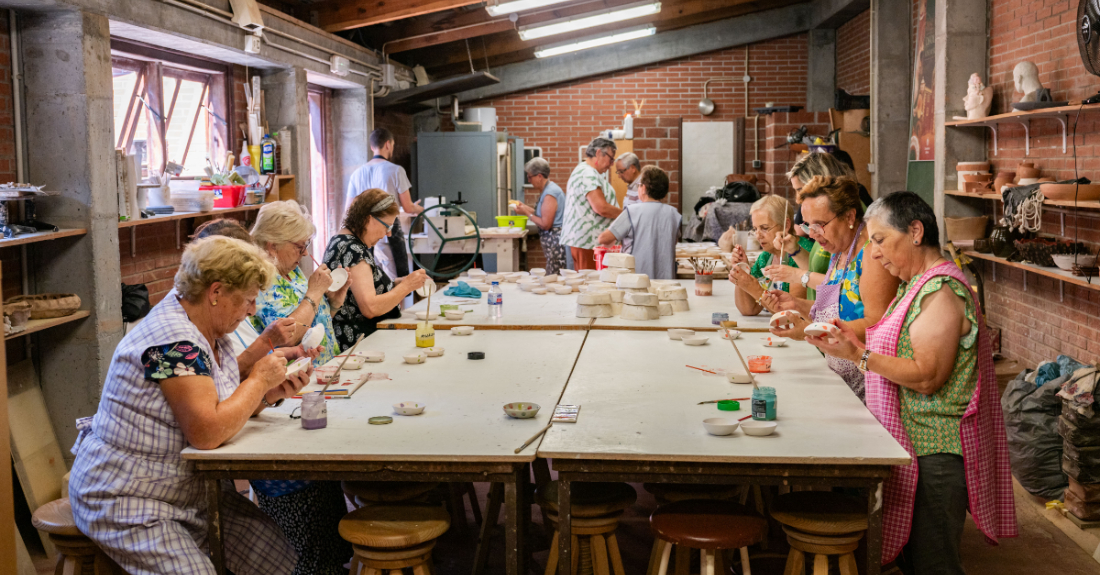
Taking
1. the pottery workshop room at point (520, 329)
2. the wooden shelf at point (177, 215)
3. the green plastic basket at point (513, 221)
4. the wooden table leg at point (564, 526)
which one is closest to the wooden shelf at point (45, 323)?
the pottery workshop room at point (520, 329)

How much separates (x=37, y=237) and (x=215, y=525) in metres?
2.30

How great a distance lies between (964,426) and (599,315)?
2205 millimetres

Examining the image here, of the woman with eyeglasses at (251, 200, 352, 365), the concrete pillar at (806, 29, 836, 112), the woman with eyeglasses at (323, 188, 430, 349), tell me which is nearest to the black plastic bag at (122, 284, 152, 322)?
the woman with eyeglasses at (323, 188, 430, 349)

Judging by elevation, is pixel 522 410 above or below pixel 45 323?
below

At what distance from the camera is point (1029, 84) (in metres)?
5.70

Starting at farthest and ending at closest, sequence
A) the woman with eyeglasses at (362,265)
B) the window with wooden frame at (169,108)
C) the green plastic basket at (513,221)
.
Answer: the green plastic basket at (513,221) < the window with wooden frame at (169,108) < the woman with eyeglasses at (362,265)

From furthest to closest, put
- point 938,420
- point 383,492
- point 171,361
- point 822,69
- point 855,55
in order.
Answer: point 822,69, point 855,55, point 383,492, point 938,420, point 171,361

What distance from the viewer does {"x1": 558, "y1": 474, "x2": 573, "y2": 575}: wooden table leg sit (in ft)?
8.64

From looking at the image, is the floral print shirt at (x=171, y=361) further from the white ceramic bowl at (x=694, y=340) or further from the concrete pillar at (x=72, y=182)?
the concrete pillar at (x=72, y=182)

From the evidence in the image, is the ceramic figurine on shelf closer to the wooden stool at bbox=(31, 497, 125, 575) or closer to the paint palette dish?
the paint palette dish

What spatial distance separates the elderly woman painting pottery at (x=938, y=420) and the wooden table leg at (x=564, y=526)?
2.99 ft

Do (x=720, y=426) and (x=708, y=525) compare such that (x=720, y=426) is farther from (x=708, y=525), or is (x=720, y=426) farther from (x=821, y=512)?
(x=821, y=512)

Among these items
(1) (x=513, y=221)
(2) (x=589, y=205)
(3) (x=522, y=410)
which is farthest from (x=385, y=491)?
(1) (x=513, y=221)

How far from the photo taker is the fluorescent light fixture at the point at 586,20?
964 centimetres
